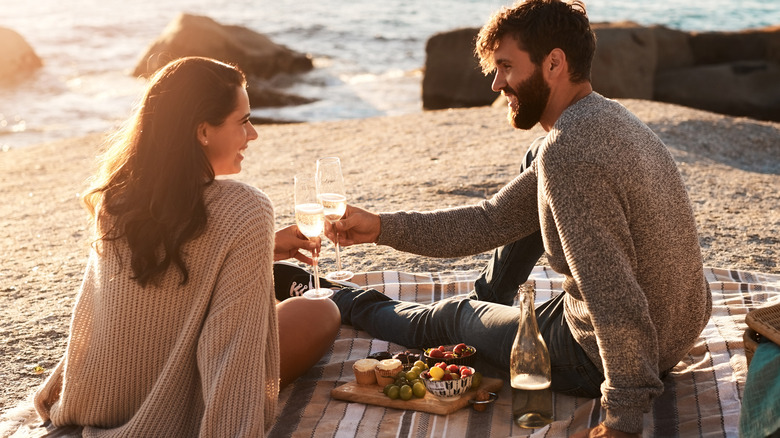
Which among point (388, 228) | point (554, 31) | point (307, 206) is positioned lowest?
point (388, 228)

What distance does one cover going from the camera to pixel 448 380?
3.84 metres

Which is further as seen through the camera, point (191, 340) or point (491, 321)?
point (491, 321)

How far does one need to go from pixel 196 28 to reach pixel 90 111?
9.80ft

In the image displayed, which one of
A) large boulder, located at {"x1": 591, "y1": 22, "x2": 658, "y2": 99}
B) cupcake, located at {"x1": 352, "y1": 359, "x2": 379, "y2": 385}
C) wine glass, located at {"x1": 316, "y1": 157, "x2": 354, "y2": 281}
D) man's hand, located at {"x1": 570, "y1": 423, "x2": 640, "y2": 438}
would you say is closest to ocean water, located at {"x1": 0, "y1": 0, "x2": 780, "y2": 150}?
large boulder, located at {"x1": 591, "y1": 22, "x2": 658, "y2": 99}

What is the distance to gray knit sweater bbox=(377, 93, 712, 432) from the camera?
123 inches

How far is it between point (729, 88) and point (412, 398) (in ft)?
36.3

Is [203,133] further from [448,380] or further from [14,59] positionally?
[14,59]

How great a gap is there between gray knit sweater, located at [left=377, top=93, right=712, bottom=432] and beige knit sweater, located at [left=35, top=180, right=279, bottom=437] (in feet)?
3.54

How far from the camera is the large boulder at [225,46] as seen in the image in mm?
19141

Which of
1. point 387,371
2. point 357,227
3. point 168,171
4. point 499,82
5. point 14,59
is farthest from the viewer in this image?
point 14,59

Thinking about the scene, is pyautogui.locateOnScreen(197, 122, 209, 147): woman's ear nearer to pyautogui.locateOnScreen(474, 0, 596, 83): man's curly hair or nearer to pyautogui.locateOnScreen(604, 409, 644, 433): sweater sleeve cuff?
pyautogui.locateOnScreen(474, 0, 596, 83): man's curly hair

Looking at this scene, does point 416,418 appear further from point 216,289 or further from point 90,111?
point 90,111

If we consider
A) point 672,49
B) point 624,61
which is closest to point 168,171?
point 624,61

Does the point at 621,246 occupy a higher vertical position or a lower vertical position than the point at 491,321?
higher
